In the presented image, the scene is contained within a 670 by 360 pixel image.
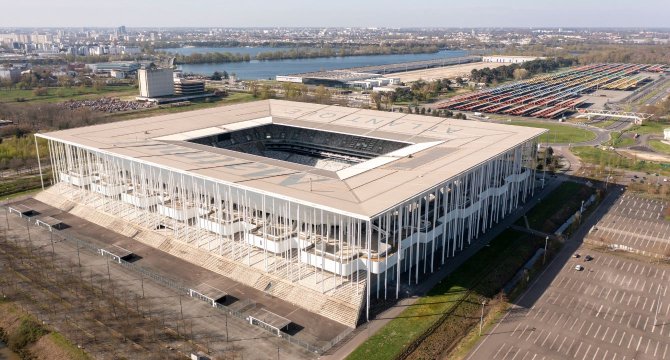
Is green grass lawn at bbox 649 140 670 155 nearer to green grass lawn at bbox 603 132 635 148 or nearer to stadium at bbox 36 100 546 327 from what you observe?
green grass lawn at bbox 603 132 635 148

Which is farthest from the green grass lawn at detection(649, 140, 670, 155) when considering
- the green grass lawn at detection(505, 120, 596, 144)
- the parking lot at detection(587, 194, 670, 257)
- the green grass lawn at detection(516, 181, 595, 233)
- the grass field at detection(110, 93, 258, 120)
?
the grass field at detection(110, 93, 258, 120)

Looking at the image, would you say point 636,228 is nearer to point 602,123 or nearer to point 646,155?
point 646,155

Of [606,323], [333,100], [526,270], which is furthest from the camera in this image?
[333,100]

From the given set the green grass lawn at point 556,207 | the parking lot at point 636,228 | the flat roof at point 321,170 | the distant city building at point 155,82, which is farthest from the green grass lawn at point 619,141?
the distant city building at point 155,82

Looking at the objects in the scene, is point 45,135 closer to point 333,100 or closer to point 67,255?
point 67,255

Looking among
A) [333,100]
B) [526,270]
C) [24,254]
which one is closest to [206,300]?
[24,254]

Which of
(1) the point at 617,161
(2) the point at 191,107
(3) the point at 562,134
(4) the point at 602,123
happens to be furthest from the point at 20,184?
(4) the point at 602,123
